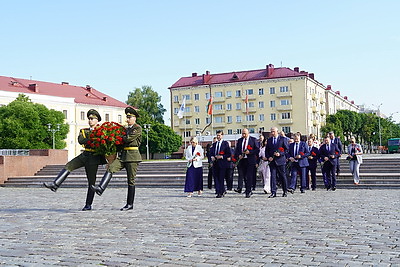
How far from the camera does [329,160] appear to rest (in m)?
17.5

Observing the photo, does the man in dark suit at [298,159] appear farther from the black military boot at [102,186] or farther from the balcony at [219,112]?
the balcony at [219,112]

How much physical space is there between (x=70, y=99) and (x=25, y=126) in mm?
Answer: 16365

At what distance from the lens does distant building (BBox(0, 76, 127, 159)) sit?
72438 millimetres

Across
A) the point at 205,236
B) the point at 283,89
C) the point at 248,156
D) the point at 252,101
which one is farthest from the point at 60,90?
the point at 205,236

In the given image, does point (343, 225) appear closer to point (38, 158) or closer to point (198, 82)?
point (38, 158)

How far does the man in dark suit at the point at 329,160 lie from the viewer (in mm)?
17500

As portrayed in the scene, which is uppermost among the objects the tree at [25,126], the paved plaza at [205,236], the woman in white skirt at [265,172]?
the tree at [25,126]

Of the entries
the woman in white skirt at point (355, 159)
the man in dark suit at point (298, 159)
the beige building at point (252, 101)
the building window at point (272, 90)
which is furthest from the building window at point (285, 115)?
the man in dark suit at point (298, 159)

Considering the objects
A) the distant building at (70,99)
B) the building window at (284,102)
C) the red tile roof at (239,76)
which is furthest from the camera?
the red tile roof at (239,76)

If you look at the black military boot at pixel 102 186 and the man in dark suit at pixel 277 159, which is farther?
the man in dark suit at pixel 277 159

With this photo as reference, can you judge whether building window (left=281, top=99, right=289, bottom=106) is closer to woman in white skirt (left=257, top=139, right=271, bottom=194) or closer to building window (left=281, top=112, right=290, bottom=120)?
building window (left=281, top=112, right=290, bottom=120)

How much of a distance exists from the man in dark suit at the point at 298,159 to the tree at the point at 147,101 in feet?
251

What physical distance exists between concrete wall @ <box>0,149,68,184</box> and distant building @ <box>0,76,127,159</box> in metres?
43.9

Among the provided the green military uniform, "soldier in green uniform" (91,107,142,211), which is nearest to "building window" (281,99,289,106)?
"soldier in green uniform" (91,107,142,211)
